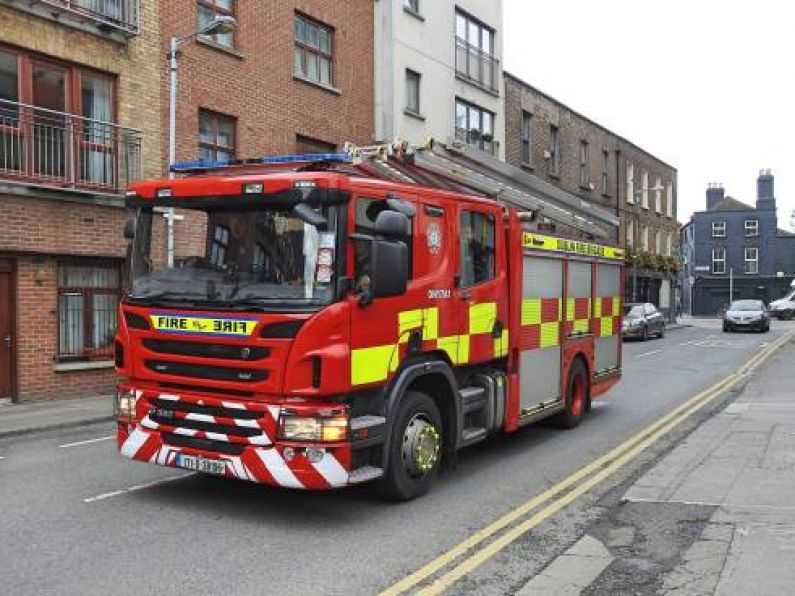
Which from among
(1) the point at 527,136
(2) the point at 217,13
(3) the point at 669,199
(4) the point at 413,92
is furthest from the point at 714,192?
(2) the point at 217,13

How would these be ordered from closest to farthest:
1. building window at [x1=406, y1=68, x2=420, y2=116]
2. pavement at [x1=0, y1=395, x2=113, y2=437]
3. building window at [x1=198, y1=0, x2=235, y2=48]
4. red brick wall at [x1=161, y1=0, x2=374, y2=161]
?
pavement at [x1=0, y1=395, x2=113, y2=437]
red brick wall at [x1=161, y1=0, x2=374, y2=161]
building window at [x1=198, y1=0, x2=235, y2=48]
building window at [x1=406, y1=68, x2=420, y2=116]

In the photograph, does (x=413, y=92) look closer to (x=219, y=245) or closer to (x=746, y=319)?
(x=219, y=245)

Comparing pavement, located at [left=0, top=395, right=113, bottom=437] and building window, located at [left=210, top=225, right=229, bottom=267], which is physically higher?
building window, located at [left=210, top=225, right=229, bottom=267]

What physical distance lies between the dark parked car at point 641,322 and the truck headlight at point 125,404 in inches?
1014

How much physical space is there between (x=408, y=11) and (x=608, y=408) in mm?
14409

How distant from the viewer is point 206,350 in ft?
19.8

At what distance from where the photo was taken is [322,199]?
587 cm

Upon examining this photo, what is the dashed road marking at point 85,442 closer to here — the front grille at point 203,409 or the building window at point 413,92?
the front grille at point 203,409

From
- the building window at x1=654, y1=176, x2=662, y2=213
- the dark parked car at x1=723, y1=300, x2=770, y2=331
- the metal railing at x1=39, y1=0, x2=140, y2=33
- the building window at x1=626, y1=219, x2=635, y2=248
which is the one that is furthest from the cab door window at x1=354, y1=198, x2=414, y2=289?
the building window at x1=654, y1=176, x2=662, y2=213

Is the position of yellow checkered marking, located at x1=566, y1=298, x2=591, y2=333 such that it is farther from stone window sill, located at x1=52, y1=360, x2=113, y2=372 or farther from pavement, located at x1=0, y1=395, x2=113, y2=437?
stone window sill, located at x1=52, y1=360, x2=113, y2=372

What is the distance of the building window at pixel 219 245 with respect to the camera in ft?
20.5

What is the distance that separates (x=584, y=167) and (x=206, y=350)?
33847 millimetres

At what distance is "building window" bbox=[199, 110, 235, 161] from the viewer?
1656 centimetres

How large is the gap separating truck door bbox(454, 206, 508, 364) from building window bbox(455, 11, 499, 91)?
1889 cm
